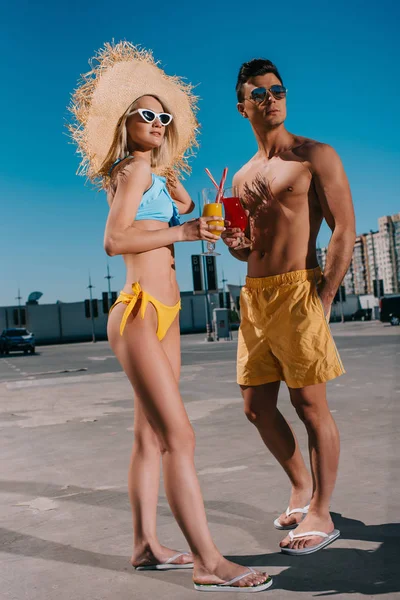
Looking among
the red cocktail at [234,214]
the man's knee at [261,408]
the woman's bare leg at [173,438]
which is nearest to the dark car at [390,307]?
the man's knee at [261,408]

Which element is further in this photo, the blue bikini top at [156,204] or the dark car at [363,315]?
the dark car at [363,315]

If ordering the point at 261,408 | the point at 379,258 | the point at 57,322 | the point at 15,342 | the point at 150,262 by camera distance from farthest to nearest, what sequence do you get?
the point at 379,258, the point at 57,322, the point at 15,342, the point at 261,408, the point at 150,262

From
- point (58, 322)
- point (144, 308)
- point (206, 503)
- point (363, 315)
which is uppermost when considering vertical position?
point (58, 322)

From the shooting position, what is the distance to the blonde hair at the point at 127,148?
3062mm

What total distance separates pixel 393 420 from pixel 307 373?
148 inches

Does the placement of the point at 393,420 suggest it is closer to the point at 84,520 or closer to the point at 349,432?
the point at 349,432

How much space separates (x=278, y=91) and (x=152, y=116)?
30.6 inches

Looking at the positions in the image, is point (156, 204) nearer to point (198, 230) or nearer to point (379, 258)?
point (198, 230)

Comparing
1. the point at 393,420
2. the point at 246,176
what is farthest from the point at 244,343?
the point at 393,420

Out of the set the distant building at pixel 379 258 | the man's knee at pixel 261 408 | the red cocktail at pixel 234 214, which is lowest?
the man's knee at pixel 261 408

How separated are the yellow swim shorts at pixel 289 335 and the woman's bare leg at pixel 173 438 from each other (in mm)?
706

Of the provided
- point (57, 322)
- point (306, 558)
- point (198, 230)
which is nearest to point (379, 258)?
point (57, 322)

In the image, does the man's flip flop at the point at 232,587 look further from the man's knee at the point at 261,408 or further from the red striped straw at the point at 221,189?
the red striped straw at the point at 221,189

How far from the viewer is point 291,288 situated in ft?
10.9
